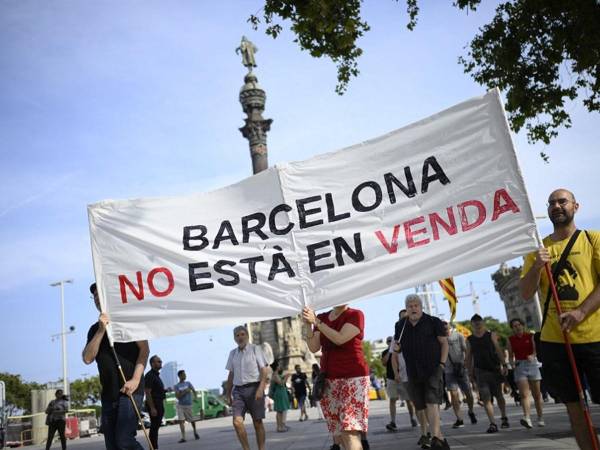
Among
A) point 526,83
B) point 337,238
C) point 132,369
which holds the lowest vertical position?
point 132,369

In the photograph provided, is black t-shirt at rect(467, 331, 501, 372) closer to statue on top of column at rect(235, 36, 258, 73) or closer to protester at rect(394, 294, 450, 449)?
protester at rect(394, 294, 450, 449)

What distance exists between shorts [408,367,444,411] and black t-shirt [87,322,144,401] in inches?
146

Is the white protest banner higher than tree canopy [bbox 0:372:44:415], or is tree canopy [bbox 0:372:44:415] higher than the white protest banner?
tree canopy [bbox 0:372:44:415]

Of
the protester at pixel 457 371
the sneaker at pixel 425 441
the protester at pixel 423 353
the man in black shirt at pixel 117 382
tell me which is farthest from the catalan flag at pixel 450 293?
the man in black shirt at pixel 117 382

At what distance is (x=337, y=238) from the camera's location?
610cm

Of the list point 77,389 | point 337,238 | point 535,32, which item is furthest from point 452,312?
point 77,389

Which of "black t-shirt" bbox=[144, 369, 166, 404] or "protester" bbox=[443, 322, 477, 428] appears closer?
"protester" bbox=[443, 322, 477, 428]

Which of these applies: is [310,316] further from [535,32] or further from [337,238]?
[535,32]

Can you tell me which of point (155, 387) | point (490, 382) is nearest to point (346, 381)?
point (490, 382)

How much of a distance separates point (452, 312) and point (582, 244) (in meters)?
13.2

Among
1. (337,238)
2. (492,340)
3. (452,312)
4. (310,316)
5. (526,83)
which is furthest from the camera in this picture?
(452,312)

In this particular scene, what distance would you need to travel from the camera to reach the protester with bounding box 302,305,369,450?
18.0 feet

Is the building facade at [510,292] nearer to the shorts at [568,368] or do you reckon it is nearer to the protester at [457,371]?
the protester at [457,371]

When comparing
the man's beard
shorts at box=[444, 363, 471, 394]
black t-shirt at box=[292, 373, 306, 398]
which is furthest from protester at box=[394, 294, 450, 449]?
black t-shirt at box=[292, 373, 306, 398]
